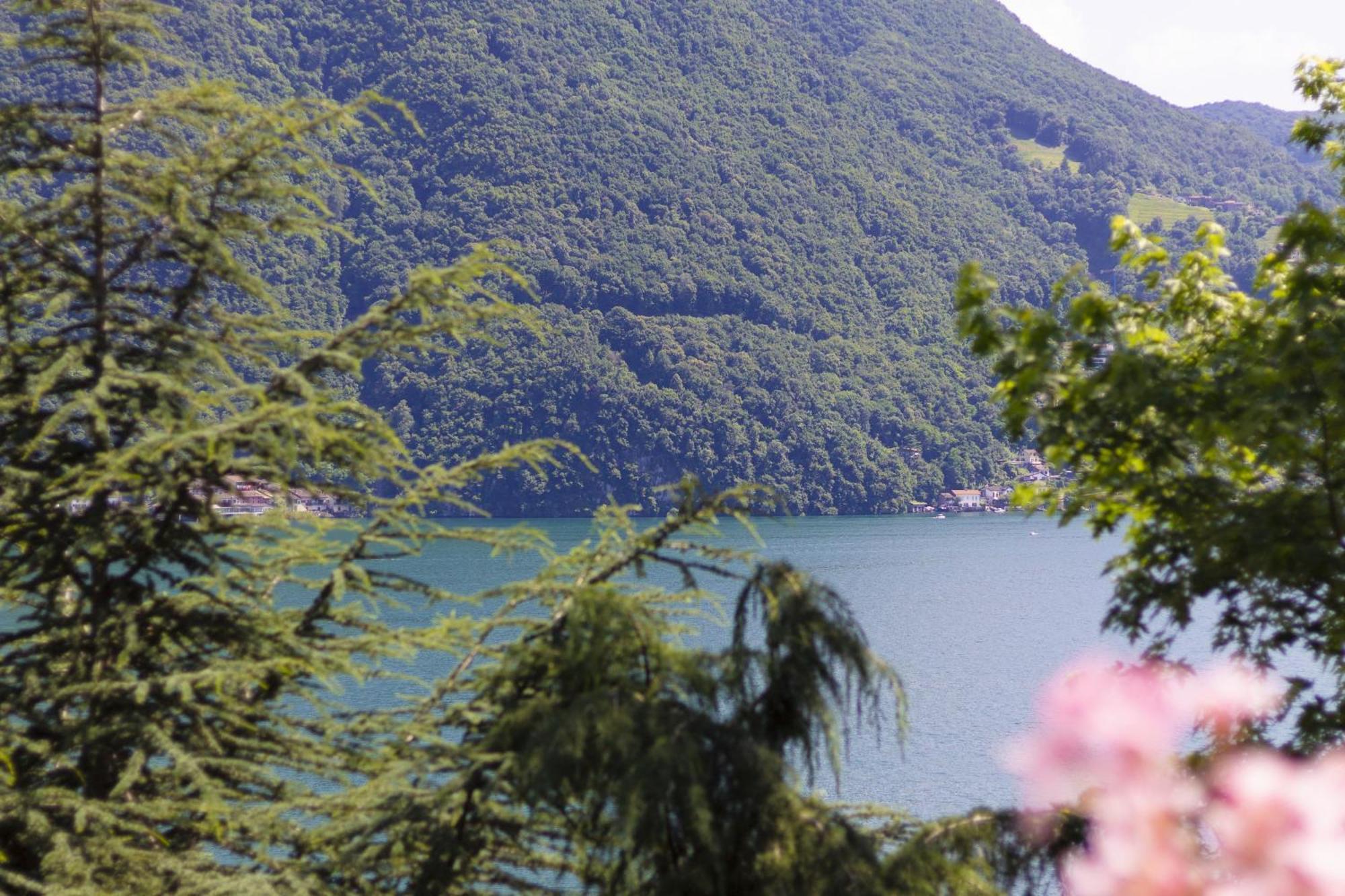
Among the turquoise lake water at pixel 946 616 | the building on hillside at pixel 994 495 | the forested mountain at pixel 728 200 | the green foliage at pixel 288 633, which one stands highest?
the forested mountain at pixel 728 200

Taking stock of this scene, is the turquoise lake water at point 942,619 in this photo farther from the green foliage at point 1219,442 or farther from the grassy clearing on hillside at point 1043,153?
the grassy clearing on hillside at point 1043,153

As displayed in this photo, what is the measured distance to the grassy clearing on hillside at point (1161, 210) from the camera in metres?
133

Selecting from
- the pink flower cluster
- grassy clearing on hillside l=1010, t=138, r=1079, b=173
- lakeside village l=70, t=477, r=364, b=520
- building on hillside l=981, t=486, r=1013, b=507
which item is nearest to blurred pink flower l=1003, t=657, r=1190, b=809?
the pink flower cluster

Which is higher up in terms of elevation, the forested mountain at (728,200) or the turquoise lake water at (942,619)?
the forested mountain at (728,200)

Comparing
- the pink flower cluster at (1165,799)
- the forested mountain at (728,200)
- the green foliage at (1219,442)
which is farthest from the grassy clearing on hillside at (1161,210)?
the pink flower cluster at (1165,799)

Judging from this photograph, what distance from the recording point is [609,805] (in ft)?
10.5

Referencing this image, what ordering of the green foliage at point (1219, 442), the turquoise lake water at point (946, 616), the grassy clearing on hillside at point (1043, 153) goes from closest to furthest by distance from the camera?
the green foliage at point (1219, 442) < the turquoise lake water at point (946, 616) < the grassy clearing on hillside at point (1043, 153)

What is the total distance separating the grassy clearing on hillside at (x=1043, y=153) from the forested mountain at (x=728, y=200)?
0.48 m

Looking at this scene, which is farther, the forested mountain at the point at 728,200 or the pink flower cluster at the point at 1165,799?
the forested mountain at the point at 728,200

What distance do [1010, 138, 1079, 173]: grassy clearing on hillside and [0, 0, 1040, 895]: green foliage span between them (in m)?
171

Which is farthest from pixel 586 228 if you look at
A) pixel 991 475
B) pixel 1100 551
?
pixel 1100 551

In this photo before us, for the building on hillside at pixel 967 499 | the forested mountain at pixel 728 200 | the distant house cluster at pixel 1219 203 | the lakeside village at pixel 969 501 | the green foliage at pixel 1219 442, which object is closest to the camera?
the green foliage at pixel 1219 442

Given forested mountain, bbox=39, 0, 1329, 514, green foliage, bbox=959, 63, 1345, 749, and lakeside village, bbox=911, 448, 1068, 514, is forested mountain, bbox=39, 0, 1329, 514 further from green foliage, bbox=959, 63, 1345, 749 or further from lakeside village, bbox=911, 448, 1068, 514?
green foliage, bbox=959, 63, 1345, 749

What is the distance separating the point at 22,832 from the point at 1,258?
194 centimetres
